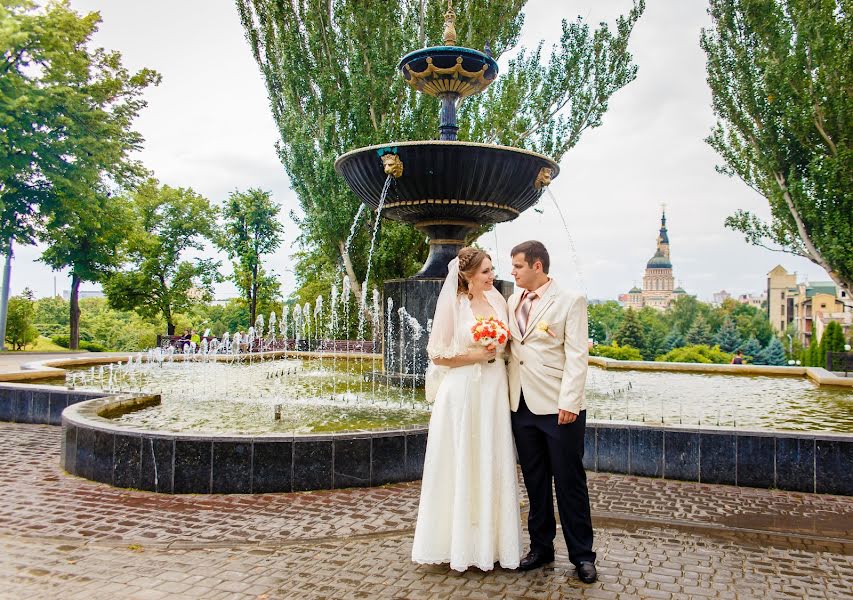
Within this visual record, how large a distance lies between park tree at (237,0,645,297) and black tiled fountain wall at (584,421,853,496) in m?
15.4

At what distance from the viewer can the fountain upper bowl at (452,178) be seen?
29.0 ft

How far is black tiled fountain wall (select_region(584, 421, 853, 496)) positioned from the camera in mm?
5707

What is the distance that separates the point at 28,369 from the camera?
480 inches

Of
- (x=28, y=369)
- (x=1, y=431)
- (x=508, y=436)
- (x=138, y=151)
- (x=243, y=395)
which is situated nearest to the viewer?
(x=508, y=436)

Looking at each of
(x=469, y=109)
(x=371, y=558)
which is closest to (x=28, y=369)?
(x=371, y=558)

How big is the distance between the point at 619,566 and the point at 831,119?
21579mm

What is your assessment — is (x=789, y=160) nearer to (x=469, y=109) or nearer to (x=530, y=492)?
(x=469, y=109)

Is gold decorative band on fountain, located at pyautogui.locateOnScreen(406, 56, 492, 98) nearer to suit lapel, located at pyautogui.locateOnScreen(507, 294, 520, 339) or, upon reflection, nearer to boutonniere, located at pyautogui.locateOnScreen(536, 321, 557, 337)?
suit lapel, located at pyautogui.locateOnScreen(507, 294, 520, 339)

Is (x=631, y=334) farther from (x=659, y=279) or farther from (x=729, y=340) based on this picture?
(x=659, y=279)

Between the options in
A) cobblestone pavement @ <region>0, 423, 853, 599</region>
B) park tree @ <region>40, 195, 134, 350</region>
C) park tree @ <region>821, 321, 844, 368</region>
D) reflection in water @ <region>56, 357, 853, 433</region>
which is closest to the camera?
cobblestone pavement @ <region>0, 423, 853, 599</region>

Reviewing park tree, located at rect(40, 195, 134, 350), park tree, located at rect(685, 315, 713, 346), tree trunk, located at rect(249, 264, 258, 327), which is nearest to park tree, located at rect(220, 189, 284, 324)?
tree trunk, located at rect(249, 264, 258, 327)

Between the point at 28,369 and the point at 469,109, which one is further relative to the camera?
the point at 469,109

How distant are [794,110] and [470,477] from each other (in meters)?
21.7

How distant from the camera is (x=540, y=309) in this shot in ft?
13.2
